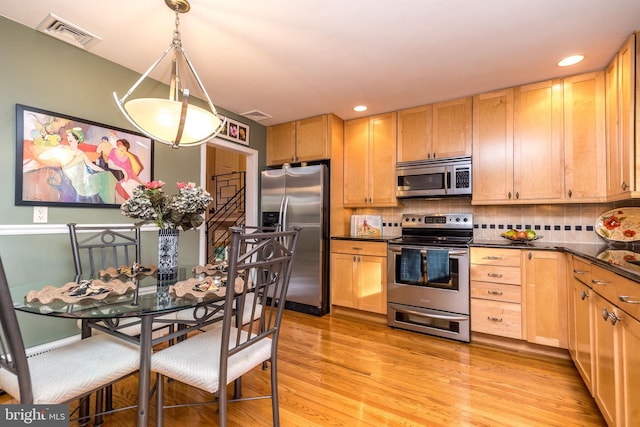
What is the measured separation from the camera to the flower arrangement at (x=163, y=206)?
5.40ft

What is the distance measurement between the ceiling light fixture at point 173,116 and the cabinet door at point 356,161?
2189 mm

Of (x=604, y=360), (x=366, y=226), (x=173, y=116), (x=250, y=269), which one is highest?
(x=173, y=116)

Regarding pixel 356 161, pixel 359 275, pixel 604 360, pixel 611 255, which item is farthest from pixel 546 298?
pixel 356 161

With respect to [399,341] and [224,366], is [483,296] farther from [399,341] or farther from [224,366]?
[224,366]

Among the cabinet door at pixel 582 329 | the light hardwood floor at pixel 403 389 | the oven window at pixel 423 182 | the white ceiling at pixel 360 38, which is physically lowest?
the light hardwood floor at pixel 403 389

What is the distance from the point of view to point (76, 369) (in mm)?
1212

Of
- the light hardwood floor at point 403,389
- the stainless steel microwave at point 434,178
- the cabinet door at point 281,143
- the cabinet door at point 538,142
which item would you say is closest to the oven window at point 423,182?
the stainless steel microwave at point 434,178

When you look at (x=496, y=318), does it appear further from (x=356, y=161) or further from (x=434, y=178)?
(x=356, y=161)

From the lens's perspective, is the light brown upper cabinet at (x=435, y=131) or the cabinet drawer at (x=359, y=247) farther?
the cabinet drawer at (x=359, y=247)

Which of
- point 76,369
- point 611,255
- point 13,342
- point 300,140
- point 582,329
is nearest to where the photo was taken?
point 13,342

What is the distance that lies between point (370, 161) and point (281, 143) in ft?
4.05

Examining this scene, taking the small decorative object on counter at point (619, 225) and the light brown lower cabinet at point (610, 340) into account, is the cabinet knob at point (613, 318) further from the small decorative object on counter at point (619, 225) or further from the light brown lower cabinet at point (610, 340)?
the small decorative object on counter at point (619, 225)

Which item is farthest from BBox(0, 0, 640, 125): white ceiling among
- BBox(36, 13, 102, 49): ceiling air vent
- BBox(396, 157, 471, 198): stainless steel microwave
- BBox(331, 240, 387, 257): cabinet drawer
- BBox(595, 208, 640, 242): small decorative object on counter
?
BBox(331, 240, 387, 257): cabinet drawer

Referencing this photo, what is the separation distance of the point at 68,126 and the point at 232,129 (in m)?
1.64
